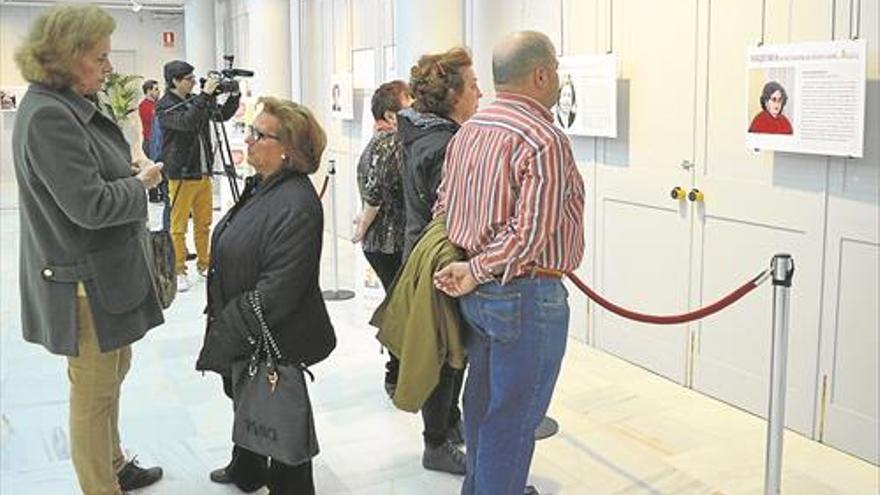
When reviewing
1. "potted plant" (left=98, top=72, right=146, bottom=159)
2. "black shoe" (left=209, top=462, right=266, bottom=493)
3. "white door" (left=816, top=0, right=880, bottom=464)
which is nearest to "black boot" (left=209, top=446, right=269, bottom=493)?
"black shoe" (left=209, top=462, right=266, bottom=493)

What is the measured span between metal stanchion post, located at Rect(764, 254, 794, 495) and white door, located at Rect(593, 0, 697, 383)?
4.82 ft

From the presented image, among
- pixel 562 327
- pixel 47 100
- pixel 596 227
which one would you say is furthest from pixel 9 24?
pixel 562 327

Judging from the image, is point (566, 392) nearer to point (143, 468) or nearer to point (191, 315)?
point (143, 468)

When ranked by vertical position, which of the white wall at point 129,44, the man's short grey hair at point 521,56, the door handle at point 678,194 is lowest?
the door handle at point 678,194

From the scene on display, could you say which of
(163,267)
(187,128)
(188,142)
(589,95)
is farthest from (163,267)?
(188,142)

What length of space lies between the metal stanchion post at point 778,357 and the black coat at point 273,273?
1398 mm

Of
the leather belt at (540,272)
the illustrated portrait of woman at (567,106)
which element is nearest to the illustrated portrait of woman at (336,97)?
the illustrated portrait of woman at (567,106)

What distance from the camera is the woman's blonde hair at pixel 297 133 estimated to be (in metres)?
2.68

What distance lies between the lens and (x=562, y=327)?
7.84 ft

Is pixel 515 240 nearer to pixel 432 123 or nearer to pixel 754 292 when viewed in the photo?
pixel 432 123

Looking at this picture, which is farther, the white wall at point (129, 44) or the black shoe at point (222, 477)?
the white wall at point (129, 44)

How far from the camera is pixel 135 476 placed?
3250 millimetres

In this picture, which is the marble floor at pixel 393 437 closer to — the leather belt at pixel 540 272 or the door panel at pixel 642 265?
the door panel at pixel 642 265

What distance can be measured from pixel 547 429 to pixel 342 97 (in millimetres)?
5100
